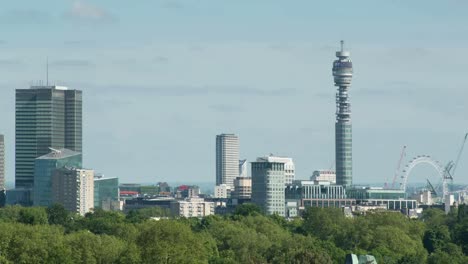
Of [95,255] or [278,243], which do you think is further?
[278,243]

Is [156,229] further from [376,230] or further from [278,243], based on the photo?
[376,230]

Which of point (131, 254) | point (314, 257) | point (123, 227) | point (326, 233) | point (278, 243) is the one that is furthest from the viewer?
point (326, 233)

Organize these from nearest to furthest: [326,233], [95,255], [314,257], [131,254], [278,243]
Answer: [314,257] → [131,254] → [95,255] → [278,243] → [326,233]

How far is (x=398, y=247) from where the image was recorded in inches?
6683

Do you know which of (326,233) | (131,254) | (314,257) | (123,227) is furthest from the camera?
(326,233)

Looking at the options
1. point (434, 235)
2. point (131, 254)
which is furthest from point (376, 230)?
point (131, 254)

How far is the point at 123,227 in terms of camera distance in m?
174

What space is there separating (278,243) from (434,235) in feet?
75.1

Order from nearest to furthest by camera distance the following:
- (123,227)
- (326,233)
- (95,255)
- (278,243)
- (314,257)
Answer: (314,257)
(95,255)
(278,243)
(123,227)
(326,233)

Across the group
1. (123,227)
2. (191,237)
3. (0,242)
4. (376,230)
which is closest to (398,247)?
(376,230)

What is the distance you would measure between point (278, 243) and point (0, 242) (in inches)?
1444

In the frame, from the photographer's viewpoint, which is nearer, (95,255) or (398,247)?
(95,255)

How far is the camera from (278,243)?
532 ft

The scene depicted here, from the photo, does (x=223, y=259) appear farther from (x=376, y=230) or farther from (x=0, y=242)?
(x=376, y=230)
